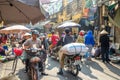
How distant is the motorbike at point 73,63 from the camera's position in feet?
38.3

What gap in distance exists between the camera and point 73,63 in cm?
1185

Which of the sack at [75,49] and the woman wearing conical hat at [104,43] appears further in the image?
the woman wearing conical hat at [104,43]

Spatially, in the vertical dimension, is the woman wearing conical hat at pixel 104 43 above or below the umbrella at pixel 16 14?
below

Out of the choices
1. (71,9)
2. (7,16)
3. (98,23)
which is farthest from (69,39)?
(71,9)

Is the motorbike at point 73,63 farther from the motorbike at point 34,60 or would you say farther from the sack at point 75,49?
the motorbike at point 34,60

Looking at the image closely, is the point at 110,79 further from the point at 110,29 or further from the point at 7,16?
Result: the point at 110,29

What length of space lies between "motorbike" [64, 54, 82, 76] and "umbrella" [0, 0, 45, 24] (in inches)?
144

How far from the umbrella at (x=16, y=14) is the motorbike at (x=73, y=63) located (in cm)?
367

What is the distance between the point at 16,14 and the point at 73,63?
4369 mm

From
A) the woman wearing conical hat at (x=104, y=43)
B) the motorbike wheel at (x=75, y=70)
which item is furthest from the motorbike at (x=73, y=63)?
the woman wearing conical hat at (x=104, y=43)

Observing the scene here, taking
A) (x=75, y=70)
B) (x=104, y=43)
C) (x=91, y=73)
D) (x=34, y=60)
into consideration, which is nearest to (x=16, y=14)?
(x=34, y=60)

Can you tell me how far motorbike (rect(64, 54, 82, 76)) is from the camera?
38.3ft

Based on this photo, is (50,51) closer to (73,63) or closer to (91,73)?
(91,73)

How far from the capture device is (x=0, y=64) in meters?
16.5
